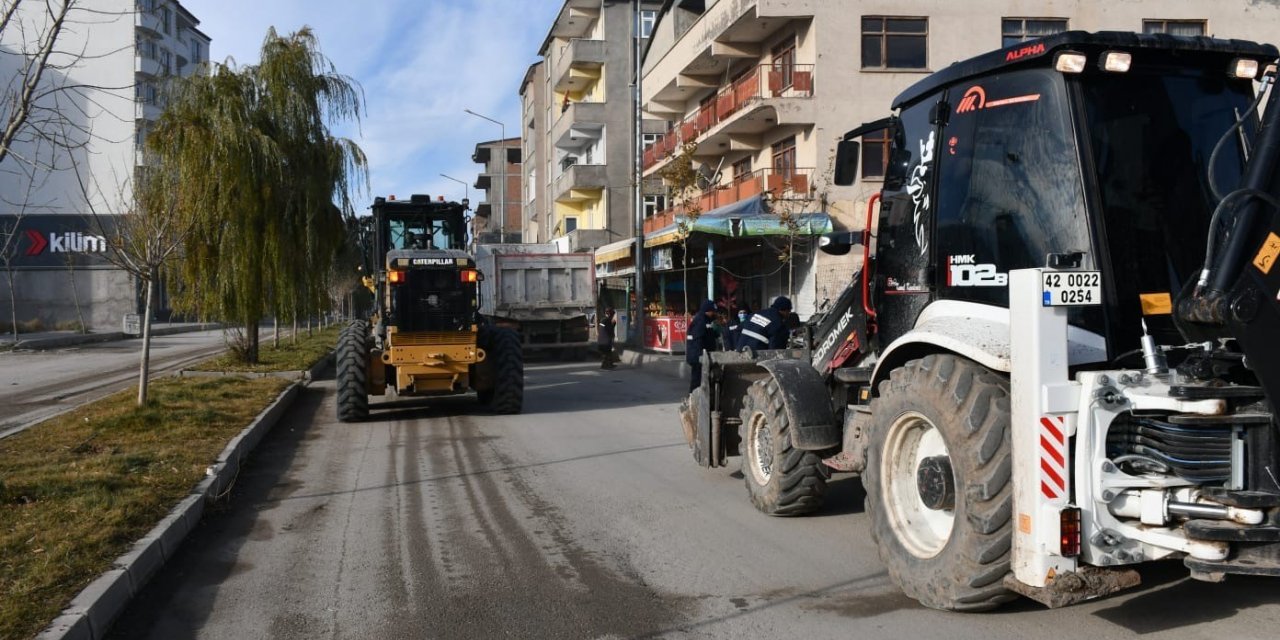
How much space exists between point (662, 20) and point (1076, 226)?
37.6 meters

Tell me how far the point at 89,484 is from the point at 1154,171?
7.71m

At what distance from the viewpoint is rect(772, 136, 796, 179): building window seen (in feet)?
94.7

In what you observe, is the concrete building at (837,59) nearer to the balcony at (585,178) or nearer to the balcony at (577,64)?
the balcony at (585,178)

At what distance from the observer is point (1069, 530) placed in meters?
4.30

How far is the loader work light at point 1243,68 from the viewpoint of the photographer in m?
4.97

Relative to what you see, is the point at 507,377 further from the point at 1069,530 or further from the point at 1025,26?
the point at 1025,26

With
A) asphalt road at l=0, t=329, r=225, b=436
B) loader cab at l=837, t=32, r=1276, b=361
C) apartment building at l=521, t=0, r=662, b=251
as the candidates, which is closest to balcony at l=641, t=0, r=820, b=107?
apartment building at l=521, t=0, r=662, b=251

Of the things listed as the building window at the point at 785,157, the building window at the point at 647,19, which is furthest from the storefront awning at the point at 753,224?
the building window at the point at 647,19

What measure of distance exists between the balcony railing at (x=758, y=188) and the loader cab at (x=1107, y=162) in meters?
20.5

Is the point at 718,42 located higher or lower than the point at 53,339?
higher

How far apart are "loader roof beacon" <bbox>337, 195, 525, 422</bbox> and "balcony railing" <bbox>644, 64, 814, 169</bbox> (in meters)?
15.4

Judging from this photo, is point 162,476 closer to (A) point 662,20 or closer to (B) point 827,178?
(B) point 827,178

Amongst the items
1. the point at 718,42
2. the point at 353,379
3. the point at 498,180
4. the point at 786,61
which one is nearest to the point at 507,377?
the point at 353,379

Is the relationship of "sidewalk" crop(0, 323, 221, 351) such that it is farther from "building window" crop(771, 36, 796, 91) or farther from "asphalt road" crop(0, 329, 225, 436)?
"building window" crop(771, 36, 796, 91)
